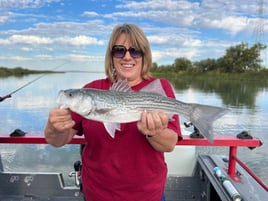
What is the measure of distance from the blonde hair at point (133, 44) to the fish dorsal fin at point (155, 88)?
179 mm

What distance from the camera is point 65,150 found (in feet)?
23.3

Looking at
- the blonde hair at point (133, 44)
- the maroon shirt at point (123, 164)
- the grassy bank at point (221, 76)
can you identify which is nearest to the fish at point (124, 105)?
the maroon shirt at point (123, 164)

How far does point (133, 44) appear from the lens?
222cm

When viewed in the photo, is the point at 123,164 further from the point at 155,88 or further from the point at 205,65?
the point at 205,65

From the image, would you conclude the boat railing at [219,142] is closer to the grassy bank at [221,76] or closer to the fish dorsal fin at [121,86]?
the fish dorsal fin at [121,86]

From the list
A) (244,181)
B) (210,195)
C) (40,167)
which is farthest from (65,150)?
(244,181)

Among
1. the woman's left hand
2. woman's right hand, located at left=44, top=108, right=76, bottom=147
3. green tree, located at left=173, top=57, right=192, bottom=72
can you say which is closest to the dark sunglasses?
the woman's left hand

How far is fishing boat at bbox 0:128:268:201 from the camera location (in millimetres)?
3385

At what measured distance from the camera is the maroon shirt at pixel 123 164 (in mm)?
2105

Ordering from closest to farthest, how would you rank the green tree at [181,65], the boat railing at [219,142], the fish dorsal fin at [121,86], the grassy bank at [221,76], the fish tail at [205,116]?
1. the fish dorsal fin at [121,86]
2. the fish tail at [205,116]
3. the boat railing at [219,142]
4. the grassy bank at [221,76]
5. the green tree at [181,65]

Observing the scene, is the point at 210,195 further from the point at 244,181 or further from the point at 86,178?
the point at 86,178

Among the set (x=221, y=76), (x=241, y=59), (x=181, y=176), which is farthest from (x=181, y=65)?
(x=181, y=176)

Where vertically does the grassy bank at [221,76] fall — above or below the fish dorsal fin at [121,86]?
below

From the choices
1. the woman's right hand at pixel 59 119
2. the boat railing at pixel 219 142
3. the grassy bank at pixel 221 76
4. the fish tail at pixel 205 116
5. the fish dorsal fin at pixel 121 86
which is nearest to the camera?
the woman's right hand at pixel 59 119
